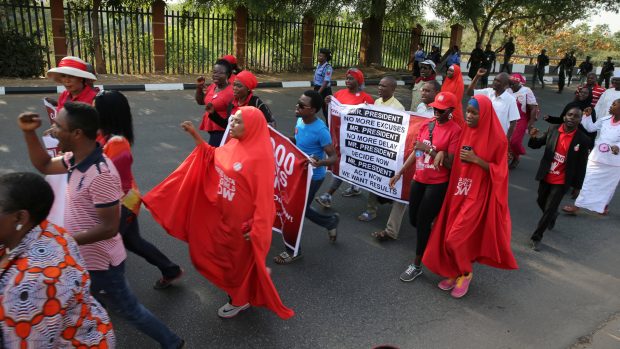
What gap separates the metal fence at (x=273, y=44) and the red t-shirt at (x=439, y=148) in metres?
14.6

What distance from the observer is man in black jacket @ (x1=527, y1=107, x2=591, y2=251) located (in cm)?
510

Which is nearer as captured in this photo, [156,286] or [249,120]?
[249,120]

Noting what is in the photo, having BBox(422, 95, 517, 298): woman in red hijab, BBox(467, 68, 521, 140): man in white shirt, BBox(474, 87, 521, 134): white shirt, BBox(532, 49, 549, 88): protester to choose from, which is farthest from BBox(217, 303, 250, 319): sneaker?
BBox(532, 49, 549, 88): protester

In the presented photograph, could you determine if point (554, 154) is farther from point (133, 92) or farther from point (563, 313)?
point (133, 92)

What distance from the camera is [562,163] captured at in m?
5.15

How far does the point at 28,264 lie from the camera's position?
169cm

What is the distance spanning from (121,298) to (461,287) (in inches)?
111

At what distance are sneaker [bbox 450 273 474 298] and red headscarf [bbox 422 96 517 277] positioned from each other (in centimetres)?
8

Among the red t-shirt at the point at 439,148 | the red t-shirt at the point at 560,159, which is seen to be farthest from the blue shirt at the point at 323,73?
the red t-shirt at the point at 439,148

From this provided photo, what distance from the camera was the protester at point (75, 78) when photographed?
13.5 ft

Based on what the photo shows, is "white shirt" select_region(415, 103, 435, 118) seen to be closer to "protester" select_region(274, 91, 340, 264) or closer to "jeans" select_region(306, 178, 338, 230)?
"protester" select_region(274, 91, 340, 264)

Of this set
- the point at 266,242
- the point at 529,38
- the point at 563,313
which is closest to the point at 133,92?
the point at 266,242

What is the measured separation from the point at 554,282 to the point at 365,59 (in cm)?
1716

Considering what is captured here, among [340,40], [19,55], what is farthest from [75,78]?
[340,40]
